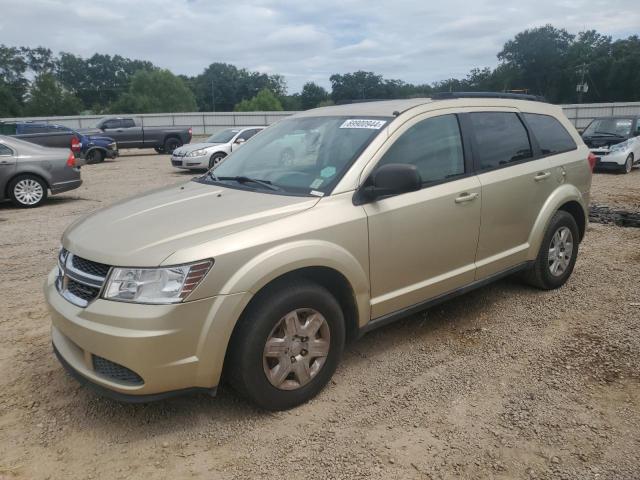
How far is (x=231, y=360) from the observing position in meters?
2.82

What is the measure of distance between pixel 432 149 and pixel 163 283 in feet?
7.13

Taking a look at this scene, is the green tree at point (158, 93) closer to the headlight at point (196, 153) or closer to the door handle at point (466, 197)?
the headlight at point (196, 153)

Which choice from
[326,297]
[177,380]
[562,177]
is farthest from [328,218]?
[562,177]

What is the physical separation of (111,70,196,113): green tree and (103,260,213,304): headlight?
293 feet

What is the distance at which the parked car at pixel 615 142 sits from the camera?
1419 centimetres

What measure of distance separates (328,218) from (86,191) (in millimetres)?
10894

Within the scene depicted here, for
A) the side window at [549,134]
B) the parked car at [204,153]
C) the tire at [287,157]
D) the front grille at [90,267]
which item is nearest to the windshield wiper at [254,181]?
the tire at [287,157]

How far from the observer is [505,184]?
416cm

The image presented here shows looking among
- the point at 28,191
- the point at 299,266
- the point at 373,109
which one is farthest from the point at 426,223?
the point at 28,191

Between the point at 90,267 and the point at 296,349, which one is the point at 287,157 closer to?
the point at 296,349

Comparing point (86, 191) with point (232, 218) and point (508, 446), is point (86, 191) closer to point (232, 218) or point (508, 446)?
point (232, 218)

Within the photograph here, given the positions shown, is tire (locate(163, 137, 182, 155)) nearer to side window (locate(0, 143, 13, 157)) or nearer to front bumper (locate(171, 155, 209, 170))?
front bumper (locate(171, 155, 209, 170))

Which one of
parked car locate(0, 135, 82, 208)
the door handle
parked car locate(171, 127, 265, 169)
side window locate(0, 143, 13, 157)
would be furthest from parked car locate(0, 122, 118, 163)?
the door handle

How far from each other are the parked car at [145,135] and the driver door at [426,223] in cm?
2193
